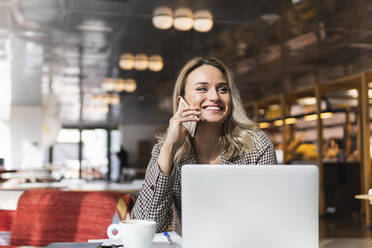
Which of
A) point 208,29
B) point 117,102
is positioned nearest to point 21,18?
point 208,29

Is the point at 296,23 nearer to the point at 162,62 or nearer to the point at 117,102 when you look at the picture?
the point at 162,62

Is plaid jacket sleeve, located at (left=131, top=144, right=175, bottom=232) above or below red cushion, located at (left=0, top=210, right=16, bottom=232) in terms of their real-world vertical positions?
above

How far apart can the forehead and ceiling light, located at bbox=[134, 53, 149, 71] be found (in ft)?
21.6

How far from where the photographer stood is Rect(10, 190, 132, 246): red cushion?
7.68 feet

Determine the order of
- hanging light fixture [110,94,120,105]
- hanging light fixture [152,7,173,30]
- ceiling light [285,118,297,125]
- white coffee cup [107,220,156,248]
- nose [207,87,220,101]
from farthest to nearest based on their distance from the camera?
hanging light fixture [110,94,120,105] < ceiling light [285,118,297,125] < hanging light fixture [152,7,173,30] < nose [207,87,220,101] < white coffee cup [107,220,156,248]

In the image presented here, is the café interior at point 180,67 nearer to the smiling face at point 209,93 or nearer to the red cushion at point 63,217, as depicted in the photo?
the red cushion at point 63,217

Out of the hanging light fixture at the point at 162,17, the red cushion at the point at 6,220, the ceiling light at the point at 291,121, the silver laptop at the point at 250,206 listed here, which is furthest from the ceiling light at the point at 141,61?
the silver laptop at the point at 250,206

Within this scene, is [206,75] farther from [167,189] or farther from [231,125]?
[167,189]

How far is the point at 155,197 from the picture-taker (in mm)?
1758

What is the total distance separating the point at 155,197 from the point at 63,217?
0.88 m

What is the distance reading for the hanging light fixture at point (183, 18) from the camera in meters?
6.23

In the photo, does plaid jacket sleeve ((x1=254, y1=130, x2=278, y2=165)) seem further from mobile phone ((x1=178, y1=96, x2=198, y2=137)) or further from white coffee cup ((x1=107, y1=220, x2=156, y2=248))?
white coffee cup ((x1=107, y1=220, x2=156, y2=248))

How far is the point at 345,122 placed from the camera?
34.5 ft

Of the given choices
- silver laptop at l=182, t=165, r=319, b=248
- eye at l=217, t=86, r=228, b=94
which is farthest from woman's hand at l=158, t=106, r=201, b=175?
silver laptop at l=182, t=165, r=319, b=248
